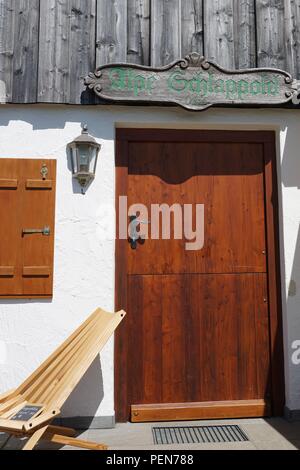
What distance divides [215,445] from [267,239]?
166 cm

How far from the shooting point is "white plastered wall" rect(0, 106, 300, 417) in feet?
9.88

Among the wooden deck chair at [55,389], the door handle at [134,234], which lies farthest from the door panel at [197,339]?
the wooden deck chair at [55,389]

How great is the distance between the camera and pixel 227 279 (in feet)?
10.9

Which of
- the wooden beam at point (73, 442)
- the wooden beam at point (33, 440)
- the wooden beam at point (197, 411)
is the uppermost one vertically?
the wooden beam at point (33, 440)

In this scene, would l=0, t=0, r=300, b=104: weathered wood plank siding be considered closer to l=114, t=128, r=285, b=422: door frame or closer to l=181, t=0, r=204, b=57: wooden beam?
l=181, t=0, r=204, b=57: wooden beam

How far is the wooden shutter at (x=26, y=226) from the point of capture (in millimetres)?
3049

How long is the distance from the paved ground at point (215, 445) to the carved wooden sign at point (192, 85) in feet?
8.30

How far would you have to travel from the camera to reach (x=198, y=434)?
288 centimetres

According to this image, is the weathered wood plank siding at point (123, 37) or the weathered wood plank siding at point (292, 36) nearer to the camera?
the weathered wood plank siding at point (123, 37)

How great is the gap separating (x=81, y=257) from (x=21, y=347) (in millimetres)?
823

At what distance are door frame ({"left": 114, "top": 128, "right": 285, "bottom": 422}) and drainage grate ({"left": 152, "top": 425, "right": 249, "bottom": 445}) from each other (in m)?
0.38

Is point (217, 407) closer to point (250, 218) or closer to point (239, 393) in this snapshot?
point (239, 393)

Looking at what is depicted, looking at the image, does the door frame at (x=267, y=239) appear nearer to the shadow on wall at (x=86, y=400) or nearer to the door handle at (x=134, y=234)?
the door handle at (x=134, y=234)
